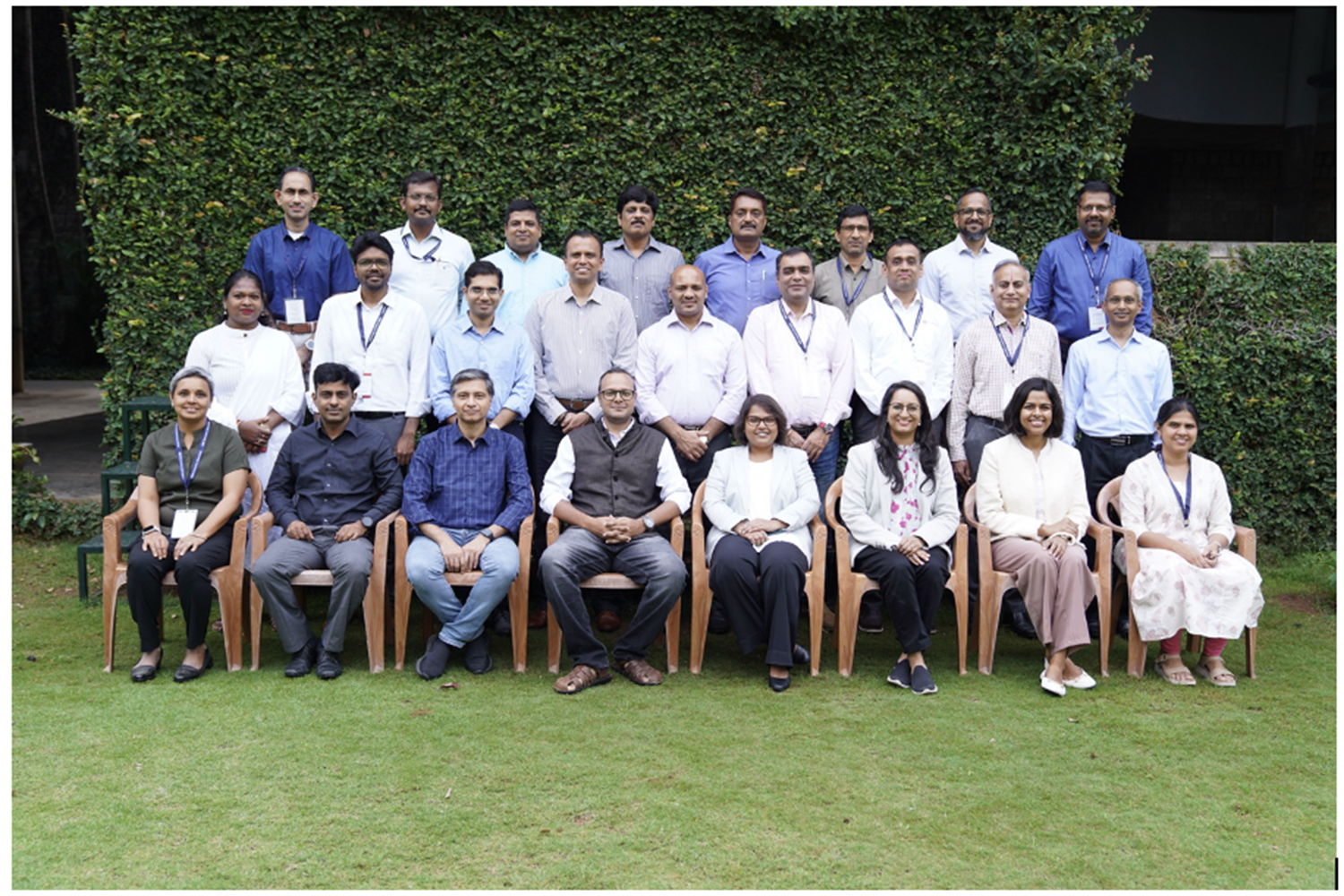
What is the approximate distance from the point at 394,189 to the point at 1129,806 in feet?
16.5

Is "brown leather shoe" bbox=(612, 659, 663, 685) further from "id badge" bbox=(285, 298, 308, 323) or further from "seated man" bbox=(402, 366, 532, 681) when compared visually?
"id badge" bbox=(285, 298, 308, 323)

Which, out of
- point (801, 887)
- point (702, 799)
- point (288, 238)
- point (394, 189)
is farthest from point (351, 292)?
point (801, 887)

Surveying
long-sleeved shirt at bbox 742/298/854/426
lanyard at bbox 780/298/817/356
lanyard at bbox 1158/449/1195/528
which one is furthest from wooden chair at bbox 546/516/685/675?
lanyard at bbox 1158/449/1195/528

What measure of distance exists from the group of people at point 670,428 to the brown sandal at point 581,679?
0.06ft

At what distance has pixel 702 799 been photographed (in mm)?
3482

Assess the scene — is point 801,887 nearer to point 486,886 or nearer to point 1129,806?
point 486,886

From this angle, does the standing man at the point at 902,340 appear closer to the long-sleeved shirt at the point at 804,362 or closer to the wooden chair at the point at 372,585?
the long-sleeved shirt at the point at 804,362

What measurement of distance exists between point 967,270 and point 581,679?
295cm

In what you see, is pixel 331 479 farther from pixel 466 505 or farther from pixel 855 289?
pixel 855 289

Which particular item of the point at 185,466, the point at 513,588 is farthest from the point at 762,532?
the point at 185,466

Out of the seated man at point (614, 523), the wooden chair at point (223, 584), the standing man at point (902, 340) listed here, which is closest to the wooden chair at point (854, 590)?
the seated man at point (614, 523)

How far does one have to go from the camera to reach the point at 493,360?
527 cm

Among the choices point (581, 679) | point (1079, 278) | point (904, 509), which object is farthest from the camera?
point (1079, 278)

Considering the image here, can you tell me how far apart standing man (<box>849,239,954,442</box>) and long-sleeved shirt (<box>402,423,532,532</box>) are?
1.80 metres
